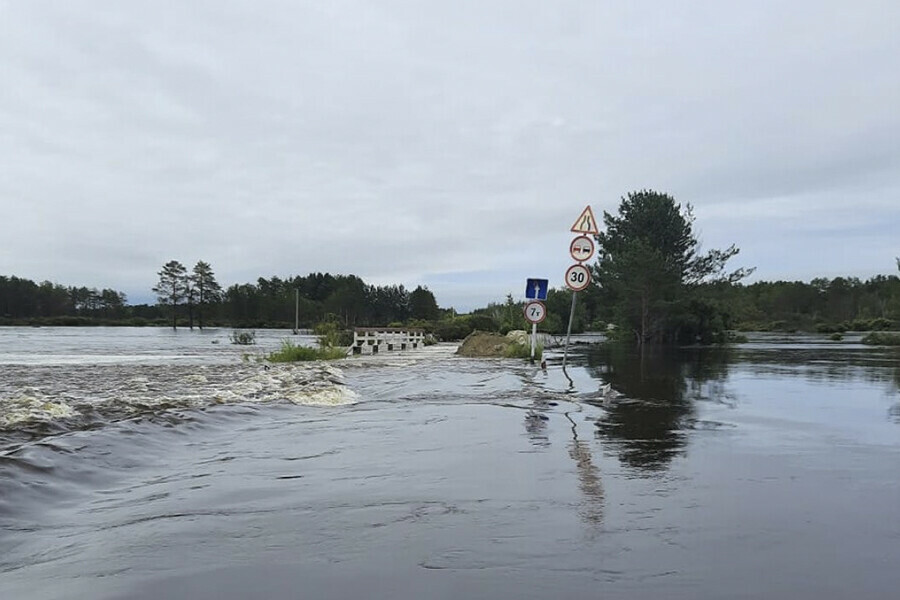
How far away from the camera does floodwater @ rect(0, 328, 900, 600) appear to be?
305cm

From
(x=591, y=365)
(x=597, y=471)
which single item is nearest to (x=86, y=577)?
(x=597, y=471)

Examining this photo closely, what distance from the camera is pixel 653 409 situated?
862cm

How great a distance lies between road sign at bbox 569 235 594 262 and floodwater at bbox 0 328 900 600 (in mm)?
5392

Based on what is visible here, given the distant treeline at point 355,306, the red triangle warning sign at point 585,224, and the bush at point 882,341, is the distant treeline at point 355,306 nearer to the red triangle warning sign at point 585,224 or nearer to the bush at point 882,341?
the bush at point 882,341

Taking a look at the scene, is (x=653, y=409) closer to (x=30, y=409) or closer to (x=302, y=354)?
(x=30, y=409)

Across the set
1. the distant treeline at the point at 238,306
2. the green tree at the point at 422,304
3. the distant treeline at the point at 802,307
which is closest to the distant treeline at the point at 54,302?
the distant treeline at the point at 238,306

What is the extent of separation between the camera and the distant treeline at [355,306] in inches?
3074

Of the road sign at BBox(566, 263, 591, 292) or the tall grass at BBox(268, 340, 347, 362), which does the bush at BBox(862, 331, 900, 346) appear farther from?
the tall grass at BBox(268, 340, 347, 362)

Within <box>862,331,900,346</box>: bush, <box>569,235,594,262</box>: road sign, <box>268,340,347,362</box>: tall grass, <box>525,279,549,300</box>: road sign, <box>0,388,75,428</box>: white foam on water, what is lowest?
<box>0,388,75,428</box>: white foam on water

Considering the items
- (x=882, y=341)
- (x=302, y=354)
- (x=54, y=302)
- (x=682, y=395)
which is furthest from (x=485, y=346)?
(x=54, y=302)

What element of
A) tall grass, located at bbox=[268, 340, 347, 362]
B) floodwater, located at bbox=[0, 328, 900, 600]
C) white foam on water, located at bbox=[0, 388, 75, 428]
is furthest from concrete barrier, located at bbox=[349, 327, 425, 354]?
floodwater, located at bbox=[0, 328, 900, 600]

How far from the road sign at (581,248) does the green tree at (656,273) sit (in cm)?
1914

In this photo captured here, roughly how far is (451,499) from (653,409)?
4932 millimetres

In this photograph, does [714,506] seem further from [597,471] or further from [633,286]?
[633,286]
